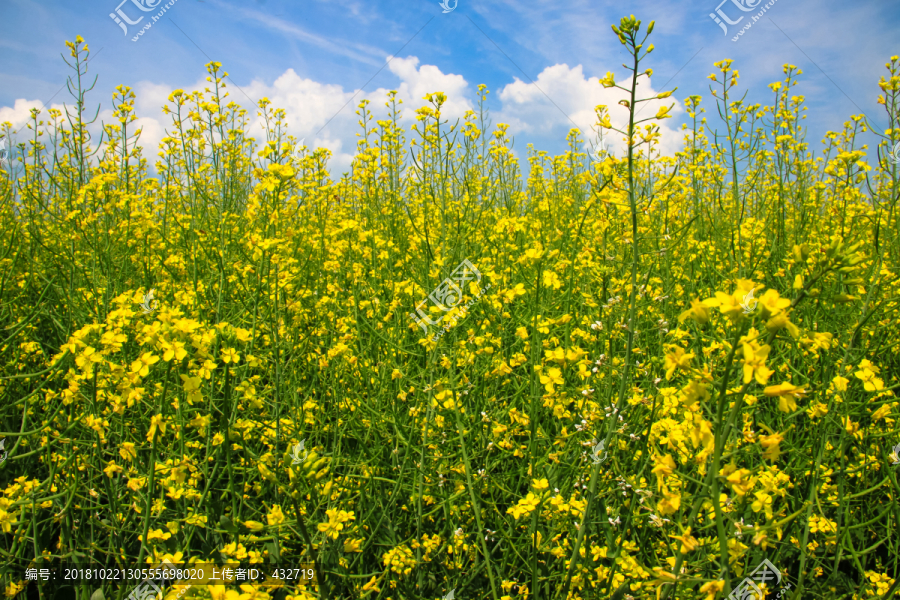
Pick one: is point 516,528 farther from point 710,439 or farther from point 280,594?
point 710,439

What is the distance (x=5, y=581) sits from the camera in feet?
5.50

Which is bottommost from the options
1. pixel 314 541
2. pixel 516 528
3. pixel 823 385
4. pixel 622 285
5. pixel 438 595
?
pixel 438 595

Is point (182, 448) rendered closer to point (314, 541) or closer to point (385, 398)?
point (314, 541)

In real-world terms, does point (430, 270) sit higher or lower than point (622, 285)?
higher

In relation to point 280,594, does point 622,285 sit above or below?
above

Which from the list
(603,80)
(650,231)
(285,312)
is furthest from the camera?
(650,231)

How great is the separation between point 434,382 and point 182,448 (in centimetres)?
100

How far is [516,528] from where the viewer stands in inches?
74.3

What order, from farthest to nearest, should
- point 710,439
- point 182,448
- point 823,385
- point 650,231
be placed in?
point 650,231, point 823,385, point 182,448, point 710,439

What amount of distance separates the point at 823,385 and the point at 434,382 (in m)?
1.64

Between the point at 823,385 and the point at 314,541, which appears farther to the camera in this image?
the point at 823,385

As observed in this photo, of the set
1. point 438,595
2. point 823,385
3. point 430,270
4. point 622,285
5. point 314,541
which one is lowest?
point 438,595

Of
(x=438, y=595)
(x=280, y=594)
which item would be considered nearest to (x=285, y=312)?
(x=280, y=594)

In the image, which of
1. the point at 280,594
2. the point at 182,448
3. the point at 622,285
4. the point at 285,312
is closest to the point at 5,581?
the point at 182,448
